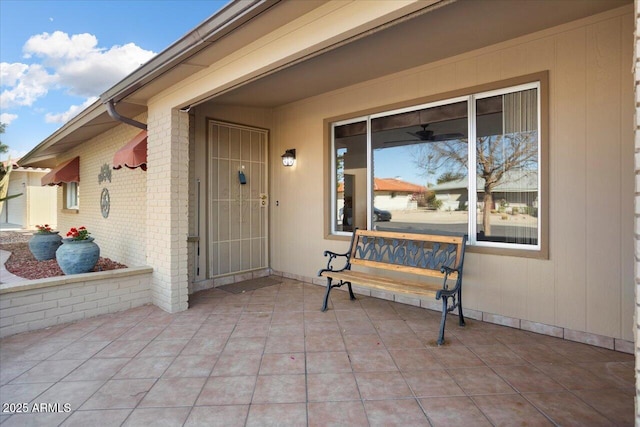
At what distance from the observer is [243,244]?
5.39m

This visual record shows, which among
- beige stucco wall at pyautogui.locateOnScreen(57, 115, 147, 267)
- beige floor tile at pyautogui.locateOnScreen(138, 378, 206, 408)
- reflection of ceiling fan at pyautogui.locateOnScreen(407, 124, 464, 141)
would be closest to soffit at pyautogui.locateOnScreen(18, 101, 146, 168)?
beige stucco wall at pyautogui.locateOnScreen(57, 115, 147, 267)

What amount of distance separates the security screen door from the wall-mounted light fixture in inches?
20.4

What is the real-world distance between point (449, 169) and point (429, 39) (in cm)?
143

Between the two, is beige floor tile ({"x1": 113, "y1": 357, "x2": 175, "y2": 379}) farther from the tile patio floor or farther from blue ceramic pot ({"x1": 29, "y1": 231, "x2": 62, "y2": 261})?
blue ceramic pot ({"x1": 29, "y1": 231, "x2": 62, "y2": 261})

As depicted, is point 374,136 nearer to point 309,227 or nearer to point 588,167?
point 309,227

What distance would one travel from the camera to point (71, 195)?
28.6 ft

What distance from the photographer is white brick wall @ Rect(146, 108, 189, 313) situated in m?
3.82

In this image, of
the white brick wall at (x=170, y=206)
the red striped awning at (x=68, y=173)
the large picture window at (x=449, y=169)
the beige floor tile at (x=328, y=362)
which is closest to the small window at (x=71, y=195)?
the red striped awning at (x=68, y=173)

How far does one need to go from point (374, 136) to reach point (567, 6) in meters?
2.32

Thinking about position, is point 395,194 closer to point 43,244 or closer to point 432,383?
point 432,383

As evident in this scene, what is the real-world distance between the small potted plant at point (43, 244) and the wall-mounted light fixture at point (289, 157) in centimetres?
476

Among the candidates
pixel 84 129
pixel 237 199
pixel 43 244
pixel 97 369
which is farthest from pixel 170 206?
pixel 43 244

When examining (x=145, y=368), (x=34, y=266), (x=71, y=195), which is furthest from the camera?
(x=71, y=195)

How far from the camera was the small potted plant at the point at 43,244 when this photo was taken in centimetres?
605
